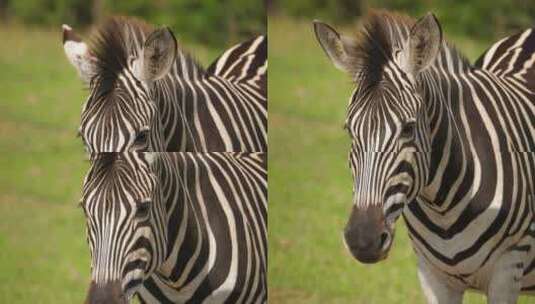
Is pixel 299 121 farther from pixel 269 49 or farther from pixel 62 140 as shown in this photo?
pixel 62 140

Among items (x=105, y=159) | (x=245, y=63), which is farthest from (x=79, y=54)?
(x=245, y=63)

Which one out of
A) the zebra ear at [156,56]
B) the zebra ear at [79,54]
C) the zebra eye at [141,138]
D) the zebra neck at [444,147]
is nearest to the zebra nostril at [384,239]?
the zebra neck at [444,147]

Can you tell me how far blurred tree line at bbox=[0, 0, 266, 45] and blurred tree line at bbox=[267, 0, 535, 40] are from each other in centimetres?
40

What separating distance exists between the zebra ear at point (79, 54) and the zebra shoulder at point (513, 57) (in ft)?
5.71

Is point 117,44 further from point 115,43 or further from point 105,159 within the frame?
point 105,159

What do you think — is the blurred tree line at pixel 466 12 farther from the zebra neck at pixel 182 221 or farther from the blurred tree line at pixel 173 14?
the zebra neck at pixel 182 221

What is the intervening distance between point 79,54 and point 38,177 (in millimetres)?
631

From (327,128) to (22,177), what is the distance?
1.48 meters

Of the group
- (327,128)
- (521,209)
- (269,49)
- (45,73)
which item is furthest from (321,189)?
(45,73)

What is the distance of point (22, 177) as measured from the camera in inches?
186

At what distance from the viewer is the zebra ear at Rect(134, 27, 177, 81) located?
4.41 metres

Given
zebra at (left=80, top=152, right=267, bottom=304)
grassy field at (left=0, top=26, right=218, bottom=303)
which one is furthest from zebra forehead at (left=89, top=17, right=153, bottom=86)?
zebra at (left=80, top=152, right=267, bottom=304)

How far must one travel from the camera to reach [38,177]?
15.5ft

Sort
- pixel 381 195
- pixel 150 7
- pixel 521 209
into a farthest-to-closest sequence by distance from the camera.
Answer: pixel 150 7 < pixel 521 209 < pixel 381 195
